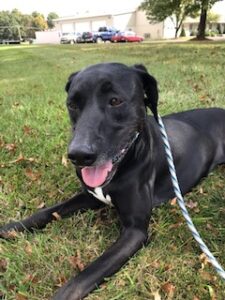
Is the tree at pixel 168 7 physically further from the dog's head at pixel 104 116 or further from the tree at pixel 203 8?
the dog's head at pixel 104 116

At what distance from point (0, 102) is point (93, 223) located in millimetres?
4190

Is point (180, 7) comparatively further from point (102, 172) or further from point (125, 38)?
point (102, 172)

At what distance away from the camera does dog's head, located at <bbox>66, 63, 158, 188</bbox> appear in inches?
87.8

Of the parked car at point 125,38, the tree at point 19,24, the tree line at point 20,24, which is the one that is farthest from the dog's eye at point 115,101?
the tree at point 19,24

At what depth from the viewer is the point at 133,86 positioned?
254 centimetres

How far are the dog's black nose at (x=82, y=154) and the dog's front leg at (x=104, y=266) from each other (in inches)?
22.8

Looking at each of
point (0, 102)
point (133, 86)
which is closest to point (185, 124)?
point (133, 86)

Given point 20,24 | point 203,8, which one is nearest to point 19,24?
point 20,24

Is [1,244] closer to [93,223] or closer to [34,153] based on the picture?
[93,223]

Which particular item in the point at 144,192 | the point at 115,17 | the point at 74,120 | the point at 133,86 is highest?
the point at 133,86

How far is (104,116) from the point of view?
2.35 metres

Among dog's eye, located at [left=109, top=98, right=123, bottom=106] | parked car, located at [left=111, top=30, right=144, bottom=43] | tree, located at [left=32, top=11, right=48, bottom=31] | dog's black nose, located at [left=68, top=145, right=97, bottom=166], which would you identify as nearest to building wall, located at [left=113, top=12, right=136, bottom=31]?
parked car, located at [left=111, top=30, right=144, bottom=43]

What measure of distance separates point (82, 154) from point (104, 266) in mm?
657

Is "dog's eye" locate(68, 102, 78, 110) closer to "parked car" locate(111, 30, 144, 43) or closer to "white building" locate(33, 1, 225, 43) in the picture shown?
"parked car" locate(111, 30, 144, 43)
